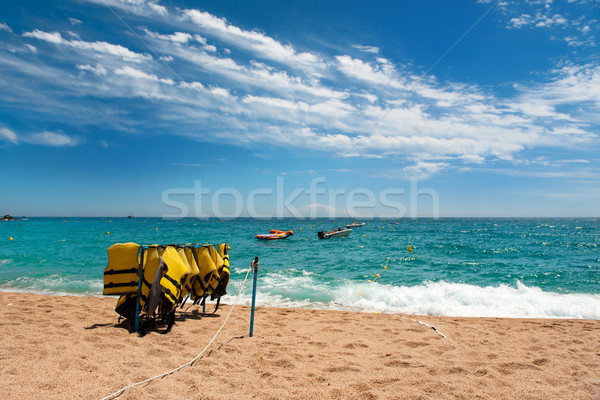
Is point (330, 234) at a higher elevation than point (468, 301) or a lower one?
higher

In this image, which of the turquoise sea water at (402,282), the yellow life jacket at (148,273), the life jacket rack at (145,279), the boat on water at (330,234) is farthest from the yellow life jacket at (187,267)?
the boat on water at (330,234)

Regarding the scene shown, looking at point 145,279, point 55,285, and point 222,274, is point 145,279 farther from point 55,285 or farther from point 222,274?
point 55,285

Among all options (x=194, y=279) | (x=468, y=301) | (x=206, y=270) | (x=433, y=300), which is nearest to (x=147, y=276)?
(x=194, y=279)

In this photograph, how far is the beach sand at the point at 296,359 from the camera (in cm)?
384

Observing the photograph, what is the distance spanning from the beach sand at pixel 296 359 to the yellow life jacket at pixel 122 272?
2.72ft

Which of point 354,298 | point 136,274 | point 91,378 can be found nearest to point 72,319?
point 136,274

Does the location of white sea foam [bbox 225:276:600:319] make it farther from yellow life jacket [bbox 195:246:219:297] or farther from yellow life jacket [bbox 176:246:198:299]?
yellow life jacket [bbox 176:246:198:299]

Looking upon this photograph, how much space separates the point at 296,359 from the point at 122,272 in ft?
11.7

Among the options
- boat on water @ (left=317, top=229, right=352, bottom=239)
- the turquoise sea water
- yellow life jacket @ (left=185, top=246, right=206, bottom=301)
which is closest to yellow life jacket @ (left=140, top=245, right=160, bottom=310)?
yellow life jacket @ (left=185, top=246, right=206, bottom=301)

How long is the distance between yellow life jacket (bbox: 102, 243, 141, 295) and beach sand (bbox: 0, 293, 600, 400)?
828 mm

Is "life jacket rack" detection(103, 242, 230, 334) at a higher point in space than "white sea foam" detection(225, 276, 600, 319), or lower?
higher

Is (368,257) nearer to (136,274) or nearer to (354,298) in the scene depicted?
(354,298)

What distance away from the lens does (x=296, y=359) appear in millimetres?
4953

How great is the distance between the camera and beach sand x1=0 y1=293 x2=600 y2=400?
3838 millimetres
